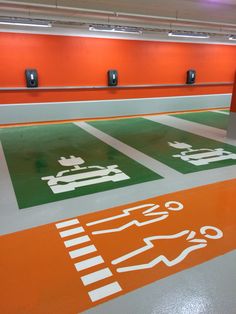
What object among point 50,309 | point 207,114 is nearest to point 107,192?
point 50,309

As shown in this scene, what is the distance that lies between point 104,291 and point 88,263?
386 mm

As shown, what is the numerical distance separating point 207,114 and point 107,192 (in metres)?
8.30

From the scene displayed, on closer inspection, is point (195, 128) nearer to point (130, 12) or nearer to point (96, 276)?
point (130, 12)

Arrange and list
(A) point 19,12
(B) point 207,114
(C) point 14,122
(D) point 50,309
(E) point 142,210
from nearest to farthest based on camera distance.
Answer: (D) point 50,309 < (E) point 142,210 < (A) point 19,12 < (C) point 14,122 < (B) point 207,114

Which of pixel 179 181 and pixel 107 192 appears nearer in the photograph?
pixel 107 192

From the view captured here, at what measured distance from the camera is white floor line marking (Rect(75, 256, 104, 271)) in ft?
8.39

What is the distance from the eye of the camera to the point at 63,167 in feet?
17.1

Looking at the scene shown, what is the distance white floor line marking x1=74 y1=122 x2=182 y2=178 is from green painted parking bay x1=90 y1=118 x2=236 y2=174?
0.51 ft

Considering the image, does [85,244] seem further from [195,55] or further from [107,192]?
[195,55]

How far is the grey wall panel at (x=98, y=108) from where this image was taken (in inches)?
342

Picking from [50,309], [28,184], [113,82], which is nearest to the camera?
[50,309]

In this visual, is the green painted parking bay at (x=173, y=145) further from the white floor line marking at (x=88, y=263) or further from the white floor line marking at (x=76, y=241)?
the white floor line marking at (x=88, y=263)

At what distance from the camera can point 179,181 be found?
4551 mm

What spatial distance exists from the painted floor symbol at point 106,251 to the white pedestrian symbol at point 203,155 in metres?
1.87
